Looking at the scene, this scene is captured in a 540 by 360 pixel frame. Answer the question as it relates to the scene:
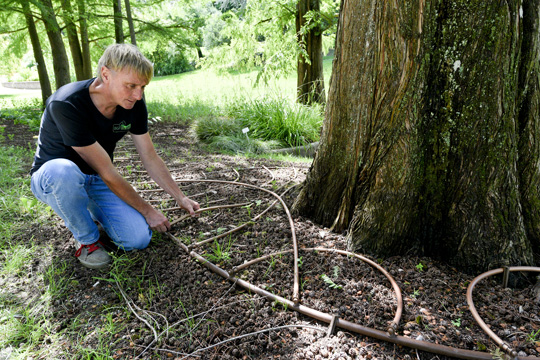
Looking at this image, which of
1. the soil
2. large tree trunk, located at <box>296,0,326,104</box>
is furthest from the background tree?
the soil

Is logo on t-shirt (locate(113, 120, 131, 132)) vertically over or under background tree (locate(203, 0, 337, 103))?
under

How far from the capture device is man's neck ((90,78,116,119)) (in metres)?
2.16

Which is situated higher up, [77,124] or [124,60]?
[124,60]

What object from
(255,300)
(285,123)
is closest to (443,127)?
(255,300)

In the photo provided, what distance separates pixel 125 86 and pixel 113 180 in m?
0.57

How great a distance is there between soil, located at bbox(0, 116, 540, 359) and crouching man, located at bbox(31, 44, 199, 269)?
16cm

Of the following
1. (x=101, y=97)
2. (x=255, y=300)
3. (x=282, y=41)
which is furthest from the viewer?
(x=282, y=41)

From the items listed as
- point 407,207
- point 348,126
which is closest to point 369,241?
point 407,207

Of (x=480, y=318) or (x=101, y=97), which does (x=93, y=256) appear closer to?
(x=101, y=97)

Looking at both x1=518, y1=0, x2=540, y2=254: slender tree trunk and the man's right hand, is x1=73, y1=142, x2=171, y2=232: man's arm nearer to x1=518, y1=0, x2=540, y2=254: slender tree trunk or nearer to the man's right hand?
the man's right hand

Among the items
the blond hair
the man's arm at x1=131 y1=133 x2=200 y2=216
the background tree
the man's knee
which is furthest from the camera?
the background tree

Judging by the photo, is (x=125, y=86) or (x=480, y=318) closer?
(x=480, y=318)

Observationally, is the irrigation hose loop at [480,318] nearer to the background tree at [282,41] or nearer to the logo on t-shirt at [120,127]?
the logo on t-shirt at [120,127]

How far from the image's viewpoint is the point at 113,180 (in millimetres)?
2127
